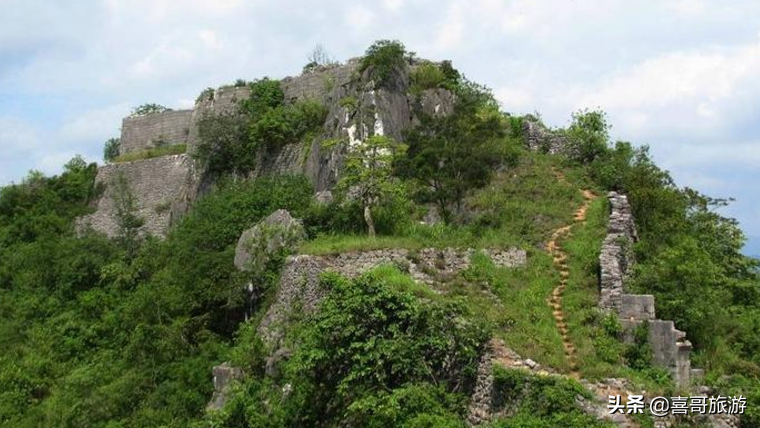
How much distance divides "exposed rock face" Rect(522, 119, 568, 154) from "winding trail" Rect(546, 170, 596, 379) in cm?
452

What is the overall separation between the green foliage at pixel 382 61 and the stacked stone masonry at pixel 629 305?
9939 mm

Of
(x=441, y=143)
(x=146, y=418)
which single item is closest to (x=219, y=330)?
(x=146, y=418)

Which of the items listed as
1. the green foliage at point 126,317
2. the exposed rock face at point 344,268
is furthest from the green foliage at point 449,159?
the exposed rock face at point 344,268

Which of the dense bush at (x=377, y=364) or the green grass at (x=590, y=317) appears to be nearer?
the green grass at (x=590, y=317)

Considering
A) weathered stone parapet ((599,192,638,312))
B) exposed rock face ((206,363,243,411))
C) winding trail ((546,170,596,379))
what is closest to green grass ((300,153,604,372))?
winding trail ((546,170,596,379))

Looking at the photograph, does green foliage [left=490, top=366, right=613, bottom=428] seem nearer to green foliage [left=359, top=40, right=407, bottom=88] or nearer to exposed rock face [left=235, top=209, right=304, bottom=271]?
exposed rock face [left=235, top=209, right=304, bottom=271]

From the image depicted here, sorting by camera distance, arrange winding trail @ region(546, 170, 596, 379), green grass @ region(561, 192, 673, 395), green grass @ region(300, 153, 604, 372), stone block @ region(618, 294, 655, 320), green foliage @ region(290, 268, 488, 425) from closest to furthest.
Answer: green grass @ region(561, 192, 673, 395)
green foliage @ region(290, 268, 488, 425)
winding trail @ region(546, 170, 596, 379)
green grass @ region(300, 153, 604, 372)
stone block @ region(618, 294, 655, 320)

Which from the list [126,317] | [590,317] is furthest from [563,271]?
[126,317]

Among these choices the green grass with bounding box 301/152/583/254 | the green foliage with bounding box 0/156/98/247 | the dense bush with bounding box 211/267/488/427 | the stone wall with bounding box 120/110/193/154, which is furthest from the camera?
the stone wall with bounding box 120/110/193/154

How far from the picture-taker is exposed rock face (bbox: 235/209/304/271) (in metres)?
18.0

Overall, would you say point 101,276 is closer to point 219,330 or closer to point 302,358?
point 219,330

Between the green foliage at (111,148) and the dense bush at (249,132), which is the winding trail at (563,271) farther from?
the green foliage at (111,148)

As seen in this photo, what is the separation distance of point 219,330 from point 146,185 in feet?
42.7

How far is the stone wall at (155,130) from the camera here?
32625 millimetres
